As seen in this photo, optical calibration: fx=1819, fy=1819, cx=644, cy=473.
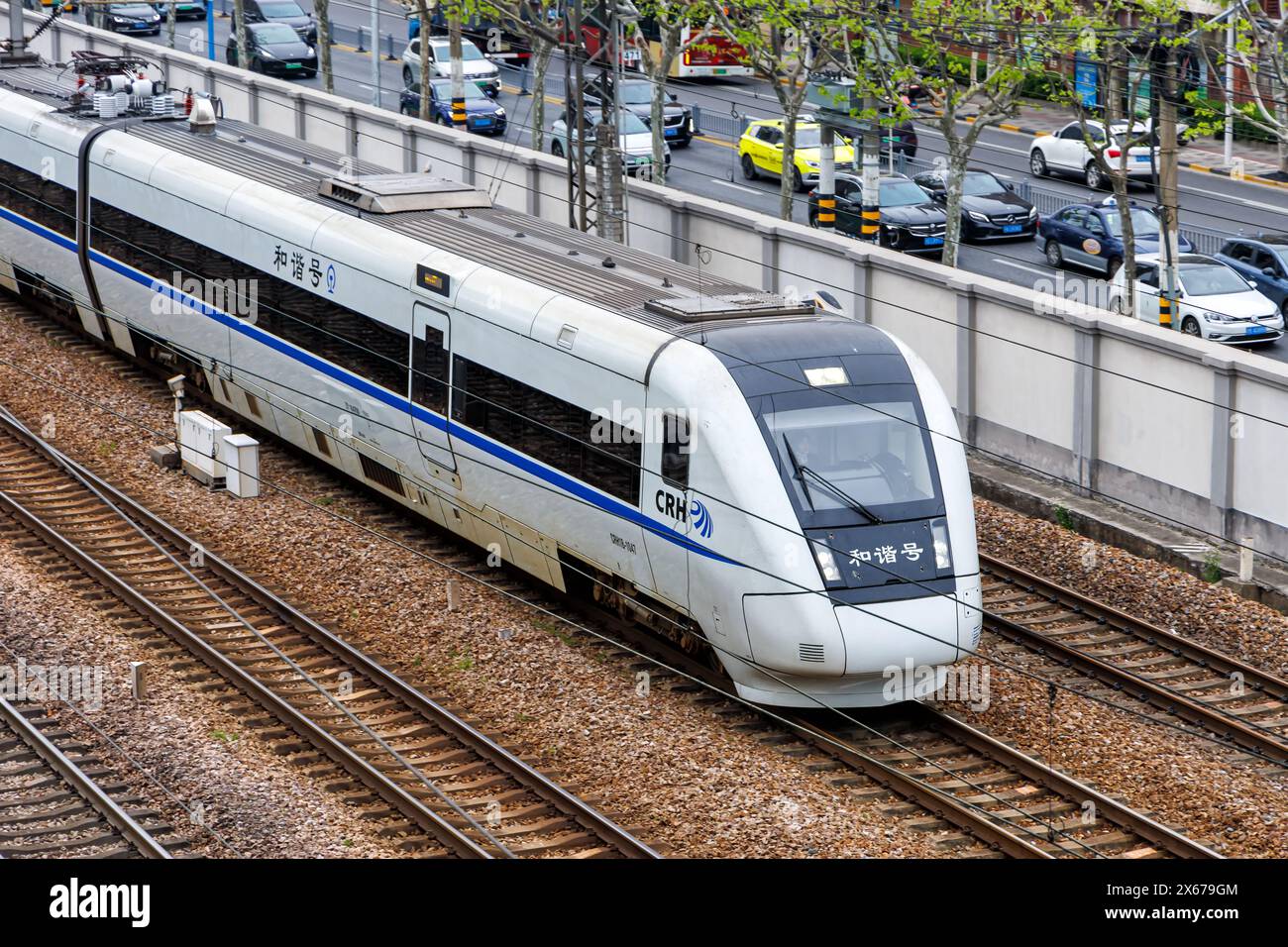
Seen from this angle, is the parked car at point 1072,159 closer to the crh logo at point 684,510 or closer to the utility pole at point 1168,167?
the utility pole at point 1168,167

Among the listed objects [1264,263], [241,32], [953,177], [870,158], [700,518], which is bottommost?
[1264,263]

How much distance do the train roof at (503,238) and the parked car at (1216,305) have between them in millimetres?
13991

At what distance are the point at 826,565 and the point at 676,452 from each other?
1546 mm

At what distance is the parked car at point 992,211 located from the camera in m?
37.8

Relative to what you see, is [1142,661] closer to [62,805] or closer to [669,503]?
[669,503]

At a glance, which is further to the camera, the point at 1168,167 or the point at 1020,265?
the point at 1020,265

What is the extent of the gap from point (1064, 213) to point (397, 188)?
20019 mm

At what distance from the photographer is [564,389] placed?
15.4 meters

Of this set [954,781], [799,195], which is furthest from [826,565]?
[799,195]

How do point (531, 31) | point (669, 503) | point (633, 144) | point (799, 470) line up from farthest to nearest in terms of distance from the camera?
point (633, 144) → point (531, 31) → point (669, 503) → point (799, 470)

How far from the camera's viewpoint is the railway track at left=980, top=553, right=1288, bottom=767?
1484 cm

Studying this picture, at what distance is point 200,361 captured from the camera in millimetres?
21812
